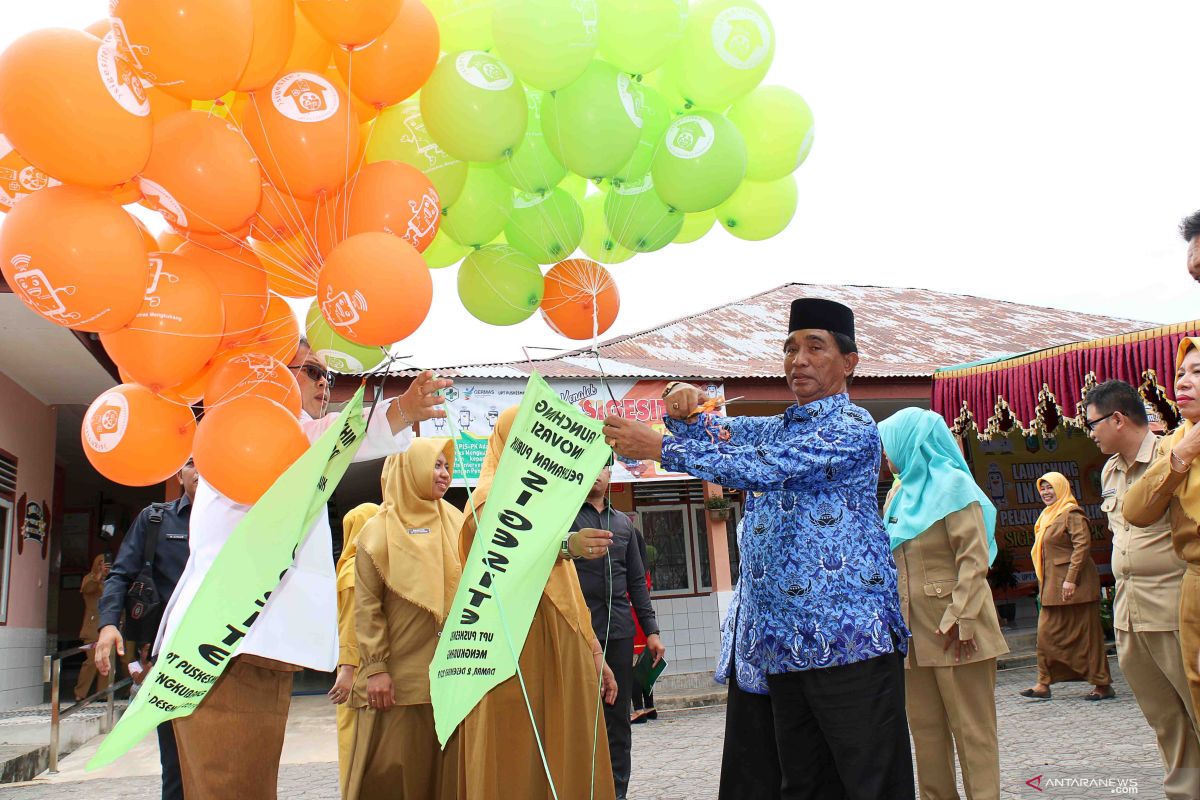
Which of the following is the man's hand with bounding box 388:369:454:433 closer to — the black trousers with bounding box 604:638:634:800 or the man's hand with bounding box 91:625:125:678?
the man's hand with bounding box 91:625:125:678

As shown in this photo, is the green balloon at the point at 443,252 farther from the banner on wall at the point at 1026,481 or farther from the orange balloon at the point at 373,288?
the banner on wall at the point at 1026,481

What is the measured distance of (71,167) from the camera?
2680 millimetres

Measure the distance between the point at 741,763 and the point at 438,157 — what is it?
2423 millimetres

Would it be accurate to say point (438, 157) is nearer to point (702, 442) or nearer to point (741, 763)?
point (702, 442)

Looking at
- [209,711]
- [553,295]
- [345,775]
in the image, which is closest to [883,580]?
[553,295]

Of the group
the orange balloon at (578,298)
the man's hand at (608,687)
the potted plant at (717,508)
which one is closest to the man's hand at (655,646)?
the man's hand at (608,687)

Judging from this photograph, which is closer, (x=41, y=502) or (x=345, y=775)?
(x=345, y=775)

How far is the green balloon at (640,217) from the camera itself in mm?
3881

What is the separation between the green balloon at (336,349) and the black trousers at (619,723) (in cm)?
215

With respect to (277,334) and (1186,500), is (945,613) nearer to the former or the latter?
(1186,500)

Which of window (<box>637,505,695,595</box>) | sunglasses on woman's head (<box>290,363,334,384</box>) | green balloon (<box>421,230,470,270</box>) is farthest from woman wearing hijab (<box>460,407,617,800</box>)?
window (<box>637,505,695,595</box>)

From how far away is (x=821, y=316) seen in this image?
A: 3.07m

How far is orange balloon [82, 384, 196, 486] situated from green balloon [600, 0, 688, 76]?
207 cm

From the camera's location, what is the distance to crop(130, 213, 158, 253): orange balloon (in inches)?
118
